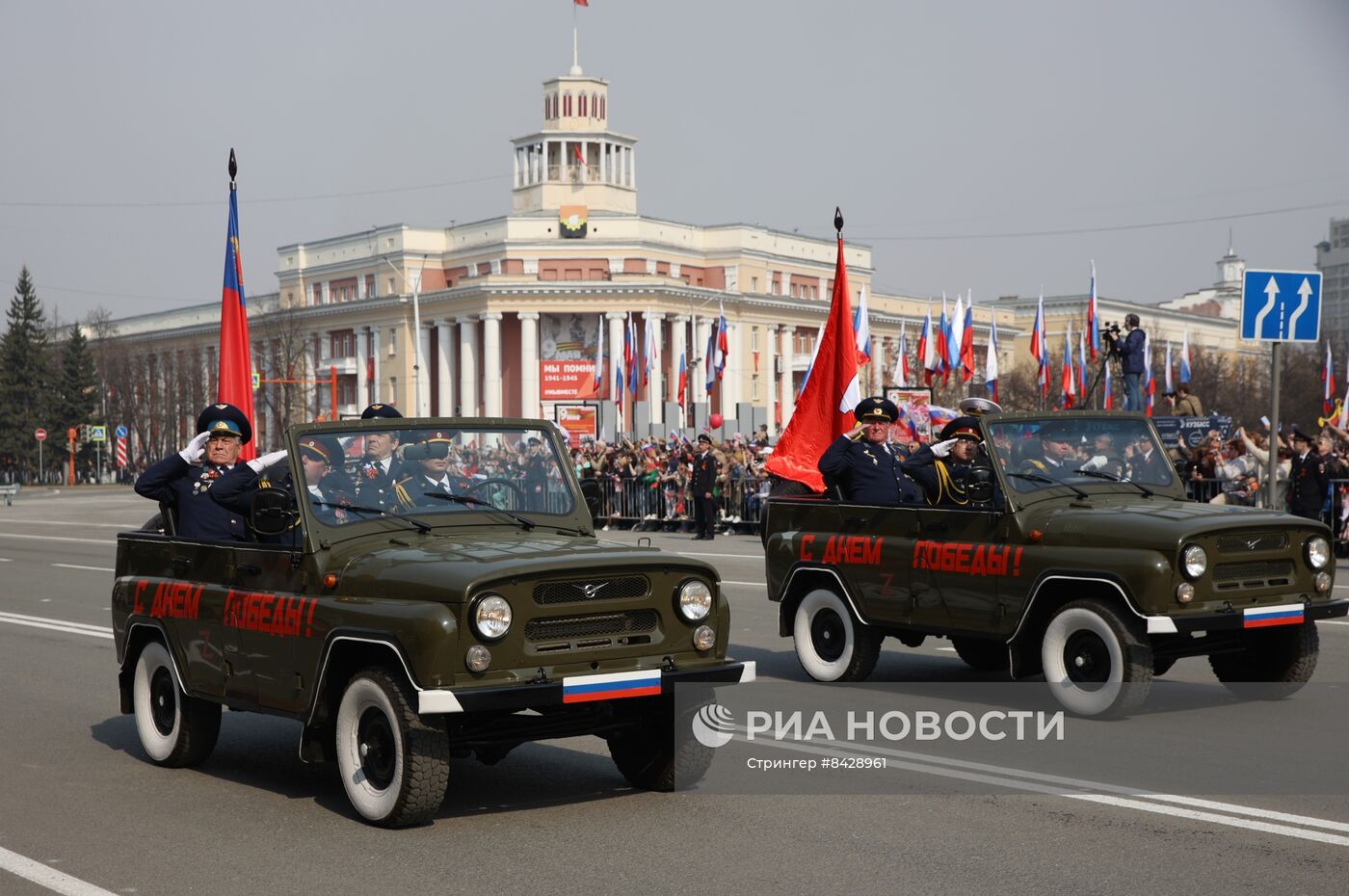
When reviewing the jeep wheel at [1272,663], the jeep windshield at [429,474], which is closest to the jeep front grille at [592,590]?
the jeep windshield at [429,474]

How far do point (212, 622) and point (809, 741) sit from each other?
3.38 m

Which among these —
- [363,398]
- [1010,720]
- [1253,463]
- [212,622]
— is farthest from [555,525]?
[363,398]

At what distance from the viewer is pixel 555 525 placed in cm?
804

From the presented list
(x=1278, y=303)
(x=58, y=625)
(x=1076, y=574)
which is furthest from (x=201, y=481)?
(x=1278, y=303)

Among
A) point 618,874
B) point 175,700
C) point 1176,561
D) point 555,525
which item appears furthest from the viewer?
point 1176,561

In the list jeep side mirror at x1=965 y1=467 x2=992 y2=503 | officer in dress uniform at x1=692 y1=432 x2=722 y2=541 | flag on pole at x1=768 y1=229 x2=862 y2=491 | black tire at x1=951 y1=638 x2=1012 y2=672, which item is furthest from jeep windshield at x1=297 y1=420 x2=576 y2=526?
officer in dress uniform at x1=692 y1=432 x2=722 y2=541

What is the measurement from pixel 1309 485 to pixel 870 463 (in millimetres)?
11230

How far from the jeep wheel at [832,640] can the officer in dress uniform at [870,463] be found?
0.79m

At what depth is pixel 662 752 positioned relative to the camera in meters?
7.74

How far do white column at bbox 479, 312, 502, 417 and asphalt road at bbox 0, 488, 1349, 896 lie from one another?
312ft

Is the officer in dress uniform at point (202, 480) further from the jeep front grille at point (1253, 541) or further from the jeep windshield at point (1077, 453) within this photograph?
the jeep front grille at point (1253, 541)

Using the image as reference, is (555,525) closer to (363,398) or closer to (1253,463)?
(1253,463)

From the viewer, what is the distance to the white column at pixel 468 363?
107m

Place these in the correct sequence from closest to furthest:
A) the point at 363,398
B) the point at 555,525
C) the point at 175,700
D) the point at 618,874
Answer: the point at 618,874, the point at 555,525, the point at 175,700, the point at 363,398
